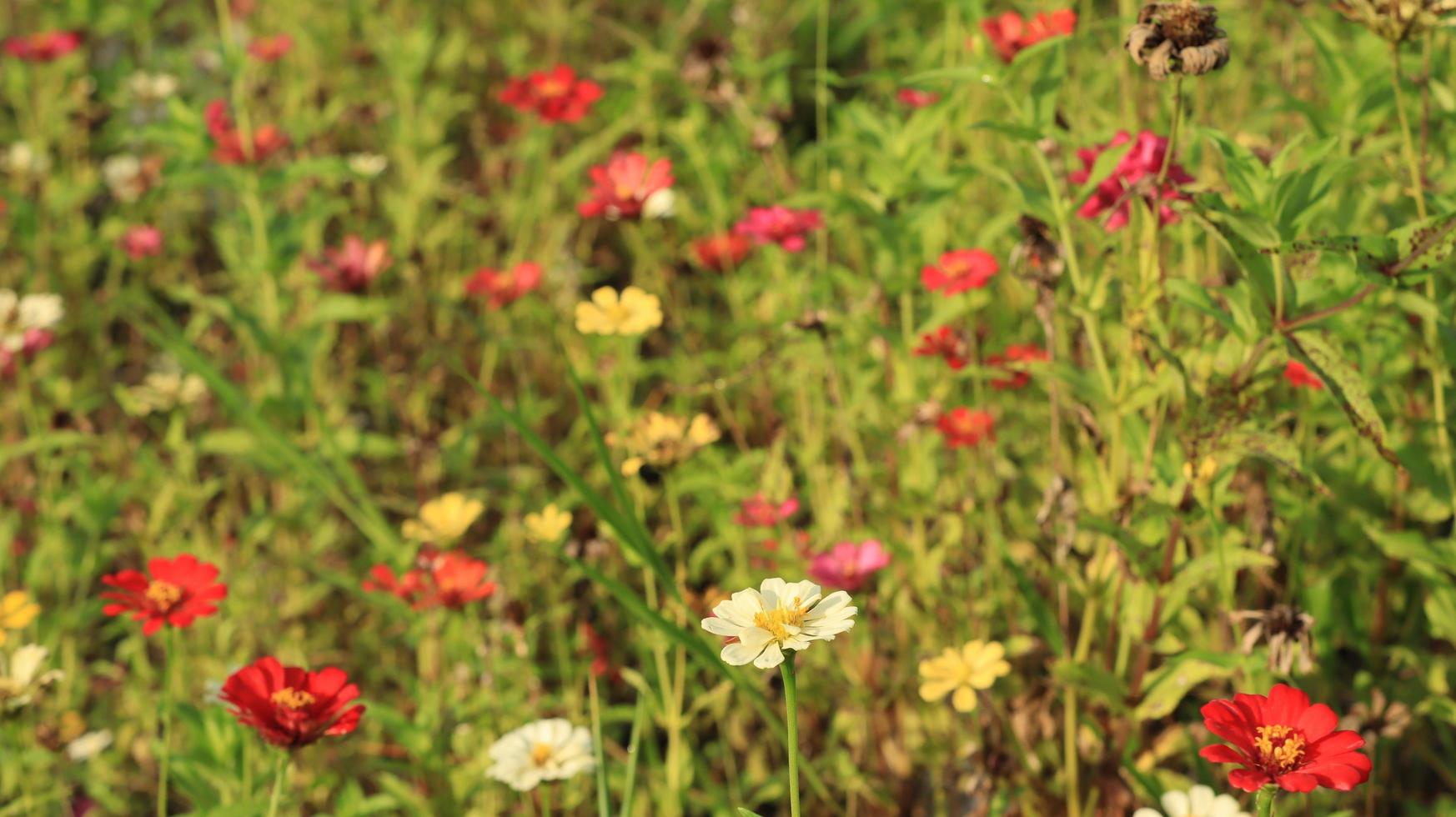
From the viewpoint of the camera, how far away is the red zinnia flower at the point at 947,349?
68.3 inches

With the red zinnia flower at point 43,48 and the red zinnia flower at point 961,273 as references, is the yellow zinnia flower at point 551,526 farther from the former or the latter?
the red zinnia flower at point 43,48

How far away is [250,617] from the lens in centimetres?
224

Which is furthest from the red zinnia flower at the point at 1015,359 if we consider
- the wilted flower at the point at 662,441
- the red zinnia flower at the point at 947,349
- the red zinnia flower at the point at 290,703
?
the red zinnia flower at the point at 290,703

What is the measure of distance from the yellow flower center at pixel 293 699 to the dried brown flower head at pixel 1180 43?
99cm

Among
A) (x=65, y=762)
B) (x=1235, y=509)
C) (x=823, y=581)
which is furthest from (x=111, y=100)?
(x=1235, y=509)

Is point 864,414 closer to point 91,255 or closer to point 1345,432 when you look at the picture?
point 1345,432

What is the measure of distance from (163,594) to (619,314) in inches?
31.7

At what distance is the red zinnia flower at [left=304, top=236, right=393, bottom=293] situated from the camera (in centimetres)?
229

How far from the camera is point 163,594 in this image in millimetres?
1353

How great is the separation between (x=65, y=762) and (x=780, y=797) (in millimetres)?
1141

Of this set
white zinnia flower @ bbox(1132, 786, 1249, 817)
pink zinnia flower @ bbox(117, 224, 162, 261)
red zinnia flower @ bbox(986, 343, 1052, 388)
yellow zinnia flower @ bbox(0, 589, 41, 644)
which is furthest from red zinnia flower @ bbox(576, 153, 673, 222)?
pink zinnia flower @ bbox(117, 224, 162, 261)

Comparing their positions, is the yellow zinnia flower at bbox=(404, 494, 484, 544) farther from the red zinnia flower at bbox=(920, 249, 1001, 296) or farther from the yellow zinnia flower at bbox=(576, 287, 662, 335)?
the red zinnia flower at bbox=(920, 249, 1001, 296)

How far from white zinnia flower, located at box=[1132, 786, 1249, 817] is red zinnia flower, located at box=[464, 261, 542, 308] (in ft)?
5.04

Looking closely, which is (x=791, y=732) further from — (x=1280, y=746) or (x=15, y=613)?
(x=15, y=613)
